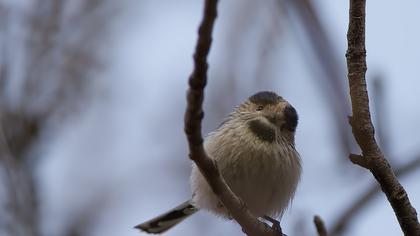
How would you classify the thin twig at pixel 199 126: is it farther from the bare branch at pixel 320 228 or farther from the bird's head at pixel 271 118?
the bird's head at pixel 271 118

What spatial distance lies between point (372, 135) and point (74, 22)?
3.85m

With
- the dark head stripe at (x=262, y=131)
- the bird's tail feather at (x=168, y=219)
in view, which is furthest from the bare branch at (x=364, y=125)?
the bird's tail feather at (x=168, y=219)

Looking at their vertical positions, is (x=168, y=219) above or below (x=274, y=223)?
below

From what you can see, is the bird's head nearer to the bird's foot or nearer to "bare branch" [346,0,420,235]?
the bird's foot

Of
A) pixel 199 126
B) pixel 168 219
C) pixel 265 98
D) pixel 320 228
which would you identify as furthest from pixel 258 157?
pixel 168 219

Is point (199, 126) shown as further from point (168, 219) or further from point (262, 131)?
point (168, 219)

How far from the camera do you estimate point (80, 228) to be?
5.27 metres

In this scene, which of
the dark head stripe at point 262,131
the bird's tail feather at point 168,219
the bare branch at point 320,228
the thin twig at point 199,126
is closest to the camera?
the thin twig at point 199,126

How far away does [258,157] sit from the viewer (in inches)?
128

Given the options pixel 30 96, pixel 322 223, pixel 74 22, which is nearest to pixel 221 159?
pixel 322 223

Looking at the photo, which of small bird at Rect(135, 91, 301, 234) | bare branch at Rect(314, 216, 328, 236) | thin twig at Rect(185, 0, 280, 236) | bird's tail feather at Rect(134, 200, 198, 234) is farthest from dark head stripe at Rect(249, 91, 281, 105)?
bare branch at Rect(314, 216, 328, 236)

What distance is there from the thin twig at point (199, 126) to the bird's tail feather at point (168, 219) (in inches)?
74.5

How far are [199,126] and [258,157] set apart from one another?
1.25 metres

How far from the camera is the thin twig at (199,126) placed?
1.77 meters
